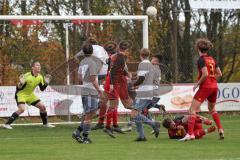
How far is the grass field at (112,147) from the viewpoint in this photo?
46.4ft

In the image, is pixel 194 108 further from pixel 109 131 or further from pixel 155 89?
pixel 109 131

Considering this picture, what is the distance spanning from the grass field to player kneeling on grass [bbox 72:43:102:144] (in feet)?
0.94

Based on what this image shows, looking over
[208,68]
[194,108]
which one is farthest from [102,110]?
[208,68]

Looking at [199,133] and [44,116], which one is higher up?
[199,133]

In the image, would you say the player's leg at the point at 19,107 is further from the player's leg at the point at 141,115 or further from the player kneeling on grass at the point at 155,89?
the player's leg at the point at 141,115

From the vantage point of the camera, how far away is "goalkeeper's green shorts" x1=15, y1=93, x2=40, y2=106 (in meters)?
22.0

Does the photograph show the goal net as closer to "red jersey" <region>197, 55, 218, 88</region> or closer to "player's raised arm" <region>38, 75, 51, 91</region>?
"player's raised arm" <region>38, 75, 51, 91</region>

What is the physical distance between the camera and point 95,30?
2648 centimetres

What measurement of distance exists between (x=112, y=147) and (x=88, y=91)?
59.3 inches

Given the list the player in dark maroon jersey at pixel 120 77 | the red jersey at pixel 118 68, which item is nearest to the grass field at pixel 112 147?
the player in dark maroon jersey at pixel 120 77

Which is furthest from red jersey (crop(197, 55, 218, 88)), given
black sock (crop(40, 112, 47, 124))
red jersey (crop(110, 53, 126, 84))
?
black sock (crop(40, 112, 47, 124))

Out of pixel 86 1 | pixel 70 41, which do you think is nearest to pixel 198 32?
pixel 86 1

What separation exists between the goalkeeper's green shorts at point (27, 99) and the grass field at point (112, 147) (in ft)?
5.48

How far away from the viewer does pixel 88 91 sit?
17.0m
